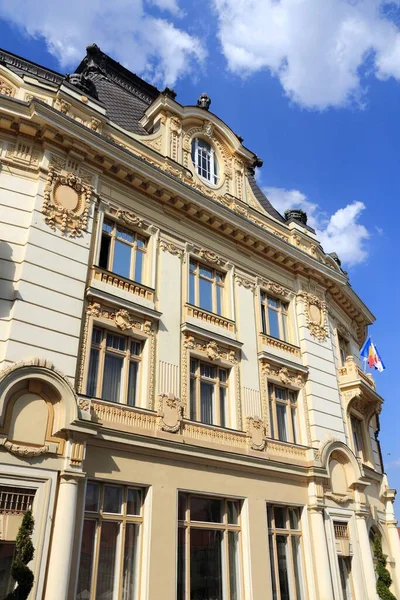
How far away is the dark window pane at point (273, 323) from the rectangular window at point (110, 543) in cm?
838

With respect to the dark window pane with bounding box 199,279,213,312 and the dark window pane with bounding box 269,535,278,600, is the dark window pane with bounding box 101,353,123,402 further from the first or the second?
the dark window pane with bounding box 269,535,278,600

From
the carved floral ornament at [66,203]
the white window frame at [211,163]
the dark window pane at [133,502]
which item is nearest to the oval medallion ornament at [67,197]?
the carved floral ornament at [66,203]

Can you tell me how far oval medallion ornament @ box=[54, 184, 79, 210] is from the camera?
46.7 feet

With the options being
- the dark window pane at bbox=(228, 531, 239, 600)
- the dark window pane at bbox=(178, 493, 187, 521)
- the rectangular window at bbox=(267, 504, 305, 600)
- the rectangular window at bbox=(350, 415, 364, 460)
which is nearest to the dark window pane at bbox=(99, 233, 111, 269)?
the dark window pane at bbox=(178, 493, 187, 521)

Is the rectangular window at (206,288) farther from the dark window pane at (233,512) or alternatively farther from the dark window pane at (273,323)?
the dark window pane at (233,512)

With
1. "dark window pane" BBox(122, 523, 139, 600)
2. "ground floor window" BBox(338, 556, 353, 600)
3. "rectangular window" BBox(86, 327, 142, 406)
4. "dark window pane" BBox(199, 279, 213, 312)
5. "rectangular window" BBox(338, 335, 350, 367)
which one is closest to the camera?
"dark window pane" BBox(122, 523, 139, 600)

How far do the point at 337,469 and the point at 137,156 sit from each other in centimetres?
1259

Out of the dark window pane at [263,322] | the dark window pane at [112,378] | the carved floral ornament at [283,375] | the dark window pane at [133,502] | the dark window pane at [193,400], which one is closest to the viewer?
the dark window pane at [133,502]

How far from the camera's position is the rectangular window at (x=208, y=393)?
1521cm

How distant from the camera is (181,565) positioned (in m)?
12.9

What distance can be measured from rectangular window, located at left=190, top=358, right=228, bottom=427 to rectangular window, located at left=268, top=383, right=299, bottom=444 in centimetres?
204

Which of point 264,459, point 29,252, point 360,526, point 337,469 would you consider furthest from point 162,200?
point 360,526

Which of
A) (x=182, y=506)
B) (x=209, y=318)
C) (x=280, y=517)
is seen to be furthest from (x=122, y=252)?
(x=280, y=517)

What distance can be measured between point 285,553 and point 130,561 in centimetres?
552
